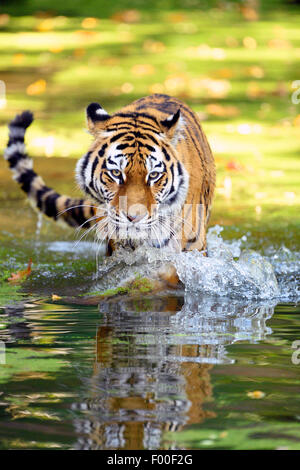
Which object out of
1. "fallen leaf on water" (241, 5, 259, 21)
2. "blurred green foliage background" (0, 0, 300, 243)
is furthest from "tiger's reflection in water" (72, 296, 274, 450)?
"fallen leaf on water" (241, 5, 259, 21)

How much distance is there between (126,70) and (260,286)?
9.50 meters

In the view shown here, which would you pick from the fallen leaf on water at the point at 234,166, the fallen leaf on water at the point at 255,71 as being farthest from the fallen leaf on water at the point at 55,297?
the fallen leaf on water at the point at 255,71

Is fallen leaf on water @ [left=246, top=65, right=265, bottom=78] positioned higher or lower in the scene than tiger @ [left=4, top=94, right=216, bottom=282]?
higher

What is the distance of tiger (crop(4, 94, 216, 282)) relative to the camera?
19.1 ft

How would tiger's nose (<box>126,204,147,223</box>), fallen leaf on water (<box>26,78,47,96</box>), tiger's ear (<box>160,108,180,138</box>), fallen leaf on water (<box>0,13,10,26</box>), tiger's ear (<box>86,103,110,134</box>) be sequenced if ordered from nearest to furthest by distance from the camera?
tiger's nose (<box>126,204,147,223</box>) < tiger's ear (<box>160,108,180,138</box>) < tiger's ear (<box>86,103,110,134</box>) < fallen leaf on water (<box>26,78,47,96</box>) < fallen leaf on water (<box>0,13,10,26</box>)

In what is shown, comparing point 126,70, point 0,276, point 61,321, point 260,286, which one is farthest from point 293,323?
point 126,70

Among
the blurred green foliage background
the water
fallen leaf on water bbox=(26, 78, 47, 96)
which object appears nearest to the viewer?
the water

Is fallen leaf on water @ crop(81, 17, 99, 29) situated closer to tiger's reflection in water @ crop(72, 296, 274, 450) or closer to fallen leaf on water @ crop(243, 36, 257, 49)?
fallen leaf on water @ crop(243, 36, 257, 49)

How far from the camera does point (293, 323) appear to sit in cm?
531

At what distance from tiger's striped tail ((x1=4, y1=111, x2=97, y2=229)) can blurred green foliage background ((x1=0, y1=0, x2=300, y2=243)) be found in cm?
153

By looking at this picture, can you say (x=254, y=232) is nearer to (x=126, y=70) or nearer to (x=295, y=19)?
(x=126, y=70)

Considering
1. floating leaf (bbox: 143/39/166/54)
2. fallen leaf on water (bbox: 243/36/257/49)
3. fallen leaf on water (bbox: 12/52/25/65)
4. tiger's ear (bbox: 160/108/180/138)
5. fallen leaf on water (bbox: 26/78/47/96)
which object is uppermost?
fallen leaf on water (bbox: 243/36/257/49)

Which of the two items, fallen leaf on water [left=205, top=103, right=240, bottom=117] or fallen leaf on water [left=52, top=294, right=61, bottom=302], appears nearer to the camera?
fallen leaf on water [left=52, top=294, right=61, bottom=302]

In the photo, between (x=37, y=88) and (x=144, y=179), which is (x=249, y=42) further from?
(x=144, y=179)
